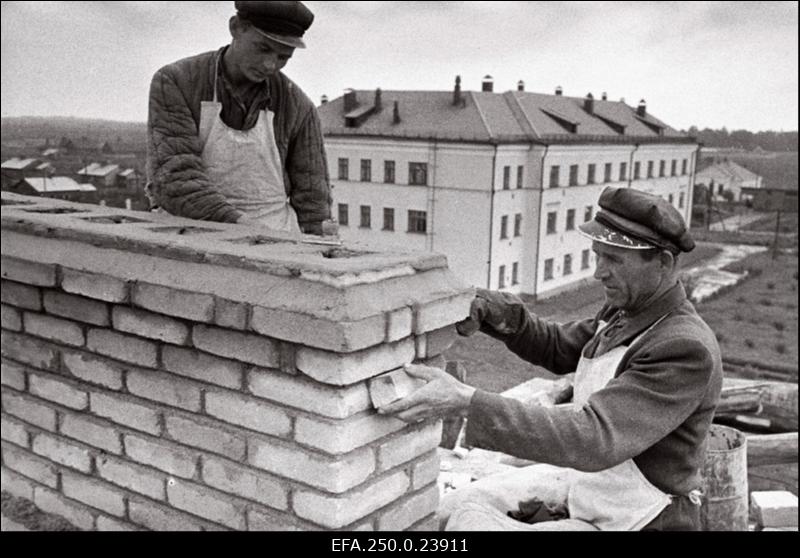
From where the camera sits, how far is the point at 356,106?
27625 mm

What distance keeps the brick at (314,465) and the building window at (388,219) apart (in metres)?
A: 23.9

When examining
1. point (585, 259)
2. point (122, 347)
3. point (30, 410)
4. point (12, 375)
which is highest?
point (122, 347)

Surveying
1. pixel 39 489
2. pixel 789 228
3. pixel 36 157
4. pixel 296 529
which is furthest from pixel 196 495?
pixel 789 228

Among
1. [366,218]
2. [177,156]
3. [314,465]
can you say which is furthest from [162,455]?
[366,218]

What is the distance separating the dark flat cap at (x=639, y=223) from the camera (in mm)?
2541

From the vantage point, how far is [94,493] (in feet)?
8.66

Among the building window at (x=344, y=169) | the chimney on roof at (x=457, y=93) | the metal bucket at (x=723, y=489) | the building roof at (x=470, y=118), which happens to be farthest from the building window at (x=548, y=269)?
the metal bucket at (x=723, y=489)

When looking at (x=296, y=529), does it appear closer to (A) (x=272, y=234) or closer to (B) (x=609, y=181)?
(A) (x=272, y=234)

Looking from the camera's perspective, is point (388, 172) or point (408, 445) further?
point (388, 172)

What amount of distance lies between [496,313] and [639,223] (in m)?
0.71

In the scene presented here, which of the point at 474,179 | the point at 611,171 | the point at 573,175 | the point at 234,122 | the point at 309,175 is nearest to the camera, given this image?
the point at 234,122

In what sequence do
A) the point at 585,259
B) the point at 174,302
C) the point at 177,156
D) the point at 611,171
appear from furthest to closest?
the point at 611,171, the point at 585,259, the point at 177,156, the point at 174,302

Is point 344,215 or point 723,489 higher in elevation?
point 723,489

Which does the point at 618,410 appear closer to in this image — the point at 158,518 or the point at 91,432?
the point at 158,518
